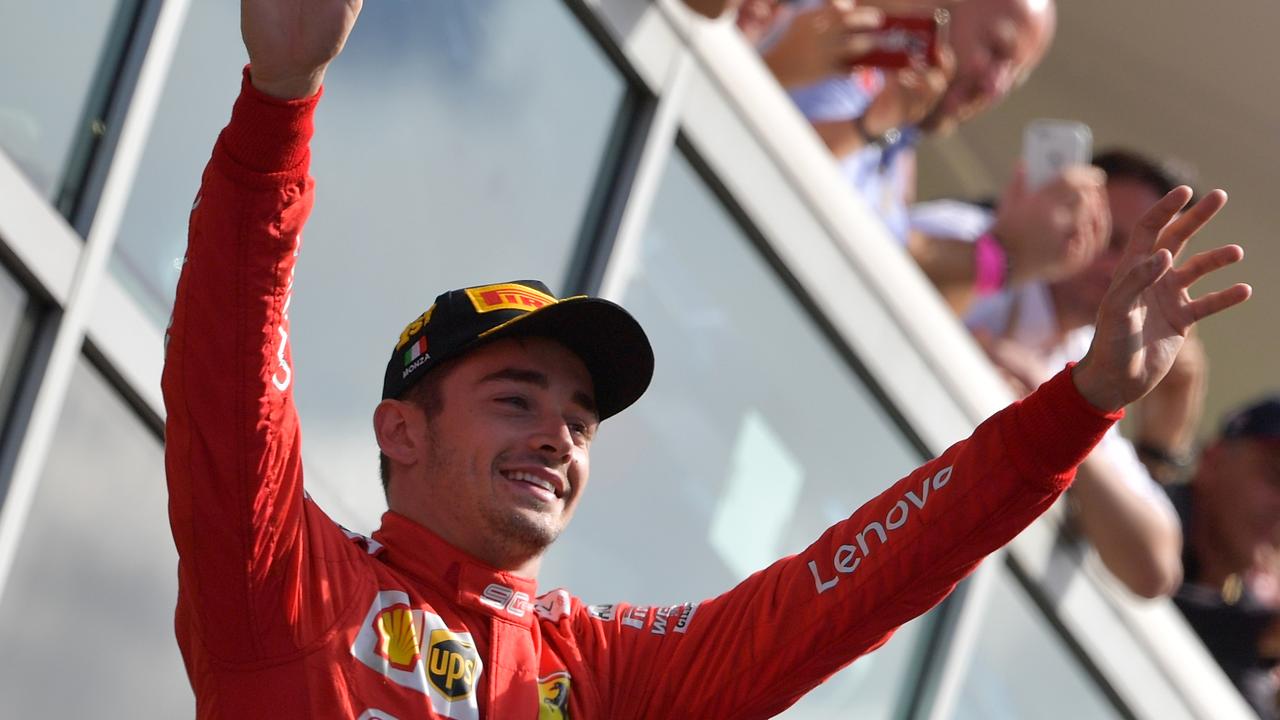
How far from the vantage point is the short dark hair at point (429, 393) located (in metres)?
2.35

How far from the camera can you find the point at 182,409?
77.2 inches

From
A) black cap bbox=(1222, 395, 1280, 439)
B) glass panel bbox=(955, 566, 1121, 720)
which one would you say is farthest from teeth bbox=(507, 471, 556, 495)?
black cap bbox=(1222, 395, 1280, 439)

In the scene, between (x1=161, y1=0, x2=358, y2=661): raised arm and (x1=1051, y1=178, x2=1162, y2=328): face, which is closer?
(x1=161, y1=0, x2=358, y2=661): raised arm

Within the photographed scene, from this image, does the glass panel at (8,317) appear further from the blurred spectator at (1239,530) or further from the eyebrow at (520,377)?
the blurred spectator at (1239,530)

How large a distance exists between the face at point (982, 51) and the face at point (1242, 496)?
1131mm

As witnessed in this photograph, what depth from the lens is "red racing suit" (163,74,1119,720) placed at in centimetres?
194

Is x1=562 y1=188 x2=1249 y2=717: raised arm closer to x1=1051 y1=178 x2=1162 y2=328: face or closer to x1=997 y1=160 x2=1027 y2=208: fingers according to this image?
x1=997 y1=160 x2=1027 y2=208: fingers

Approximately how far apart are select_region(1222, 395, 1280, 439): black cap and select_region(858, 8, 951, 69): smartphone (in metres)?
1.41

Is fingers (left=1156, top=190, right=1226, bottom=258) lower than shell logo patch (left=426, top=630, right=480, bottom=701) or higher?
lower

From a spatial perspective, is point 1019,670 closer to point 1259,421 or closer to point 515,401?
point 1259,421

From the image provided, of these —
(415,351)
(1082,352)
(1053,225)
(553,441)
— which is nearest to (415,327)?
(415,351)

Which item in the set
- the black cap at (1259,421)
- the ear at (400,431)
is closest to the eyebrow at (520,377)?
the ear at (400,431)

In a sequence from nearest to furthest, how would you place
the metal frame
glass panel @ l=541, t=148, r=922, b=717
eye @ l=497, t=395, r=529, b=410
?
eye @ l=497, t=395, r=529, b=410, the metal frame, glass panel @ l=541, t=148, r=922, b=717

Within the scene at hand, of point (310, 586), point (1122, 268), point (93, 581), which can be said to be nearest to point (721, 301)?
point (93, 581)
